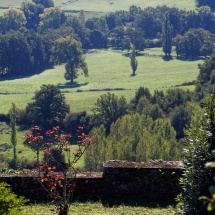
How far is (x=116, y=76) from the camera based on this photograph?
164000 millimetres

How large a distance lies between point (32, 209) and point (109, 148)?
68256 mm

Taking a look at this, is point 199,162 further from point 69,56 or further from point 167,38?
point 167,38

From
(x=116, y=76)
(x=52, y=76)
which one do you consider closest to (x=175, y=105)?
(x=116, y=76)

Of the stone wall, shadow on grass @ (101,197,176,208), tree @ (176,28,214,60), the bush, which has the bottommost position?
tree @ (176,28,214,60)

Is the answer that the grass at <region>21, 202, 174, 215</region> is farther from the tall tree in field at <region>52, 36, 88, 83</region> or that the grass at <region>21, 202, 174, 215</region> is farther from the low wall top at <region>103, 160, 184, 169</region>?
the tall tree in field at <region>52, 36, 88, 83</region>

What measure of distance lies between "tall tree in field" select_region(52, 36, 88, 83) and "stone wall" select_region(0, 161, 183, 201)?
462 ft

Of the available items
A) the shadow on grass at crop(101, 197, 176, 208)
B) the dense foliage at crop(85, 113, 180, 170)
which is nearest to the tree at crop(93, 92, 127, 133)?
the dense foliage at crop(85, 113, 180, 170)

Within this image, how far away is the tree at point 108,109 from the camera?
4441 inches

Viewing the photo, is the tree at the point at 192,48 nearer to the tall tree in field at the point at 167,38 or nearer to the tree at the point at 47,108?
the tall tree in field at the point at 167,38

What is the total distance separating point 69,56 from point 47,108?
58392 mm

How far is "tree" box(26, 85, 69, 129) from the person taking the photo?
380 ft

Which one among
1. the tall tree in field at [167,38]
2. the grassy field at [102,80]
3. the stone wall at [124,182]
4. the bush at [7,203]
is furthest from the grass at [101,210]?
the tall tree in field at [167,38]

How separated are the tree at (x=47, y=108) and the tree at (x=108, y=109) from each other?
6720 millimetres

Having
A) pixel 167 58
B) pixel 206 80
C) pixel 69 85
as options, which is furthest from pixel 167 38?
pixel 206 80
